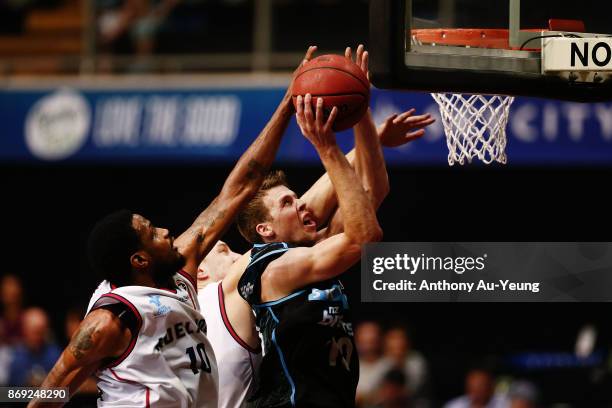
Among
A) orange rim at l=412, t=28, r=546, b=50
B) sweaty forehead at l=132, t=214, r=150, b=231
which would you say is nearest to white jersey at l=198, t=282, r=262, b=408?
sweaty forehead at l=132, t=214, r=150, b=231

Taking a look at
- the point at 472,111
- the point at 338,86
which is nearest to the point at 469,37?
the point at 472,111

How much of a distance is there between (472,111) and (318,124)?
1.16 metres

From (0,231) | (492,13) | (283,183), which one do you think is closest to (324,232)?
(283,183)

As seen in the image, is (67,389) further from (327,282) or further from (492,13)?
(492,13)

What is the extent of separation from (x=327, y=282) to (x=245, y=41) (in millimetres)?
7072

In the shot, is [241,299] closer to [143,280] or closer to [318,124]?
[143,280]

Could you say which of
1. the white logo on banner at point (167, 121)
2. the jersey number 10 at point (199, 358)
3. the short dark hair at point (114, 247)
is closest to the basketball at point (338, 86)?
the short dark hair at point (114, 247)

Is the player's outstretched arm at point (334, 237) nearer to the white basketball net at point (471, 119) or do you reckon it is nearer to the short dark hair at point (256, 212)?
the short dark hair at point (256, 212)

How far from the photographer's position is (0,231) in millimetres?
12117

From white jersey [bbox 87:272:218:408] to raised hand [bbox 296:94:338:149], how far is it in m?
0.77

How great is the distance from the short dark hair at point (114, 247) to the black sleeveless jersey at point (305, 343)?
1.61 feet

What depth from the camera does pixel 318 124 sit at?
14.4 ft

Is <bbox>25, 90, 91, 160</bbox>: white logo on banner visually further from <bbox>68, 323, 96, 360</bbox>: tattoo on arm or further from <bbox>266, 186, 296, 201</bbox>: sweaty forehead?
<bbox>68, 323, 96, 360</bbox>: tattoo on arm

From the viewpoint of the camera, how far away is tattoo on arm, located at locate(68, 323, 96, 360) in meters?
4.07
